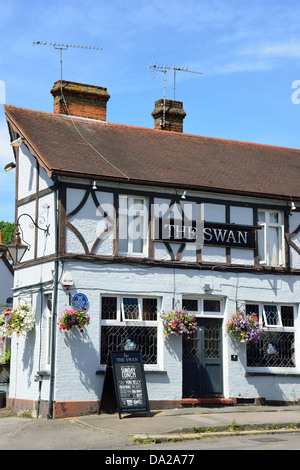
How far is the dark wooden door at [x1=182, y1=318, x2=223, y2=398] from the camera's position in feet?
56.2

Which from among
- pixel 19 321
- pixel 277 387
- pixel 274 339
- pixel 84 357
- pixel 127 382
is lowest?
pixel 277 387

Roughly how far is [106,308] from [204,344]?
277cm

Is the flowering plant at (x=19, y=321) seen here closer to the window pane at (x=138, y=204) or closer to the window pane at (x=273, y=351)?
the window pane at (x=138, y=204)

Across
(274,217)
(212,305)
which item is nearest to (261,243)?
(274,217)

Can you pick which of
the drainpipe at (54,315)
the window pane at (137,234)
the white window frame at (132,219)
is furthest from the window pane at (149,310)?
the drainpipe at (54,315)

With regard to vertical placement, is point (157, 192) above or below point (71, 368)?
above

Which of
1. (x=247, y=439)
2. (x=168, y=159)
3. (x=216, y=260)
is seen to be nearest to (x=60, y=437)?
(x=247, y=439)

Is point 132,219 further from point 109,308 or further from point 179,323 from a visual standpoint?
point 179,323

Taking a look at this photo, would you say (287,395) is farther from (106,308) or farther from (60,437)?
(60,437)

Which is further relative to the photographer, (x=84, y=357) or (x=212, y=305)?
(x=212, y=305)

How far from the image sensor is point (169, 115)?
23188 mm

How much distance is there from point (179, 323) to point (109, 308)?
1.71m

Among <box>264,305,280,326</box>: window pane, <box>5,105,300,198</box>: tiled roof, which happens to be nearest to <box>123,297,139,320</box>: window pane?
<box>5,105,300,198</box>: tiled roof

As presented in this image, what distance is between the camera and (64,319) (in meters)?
15.4
